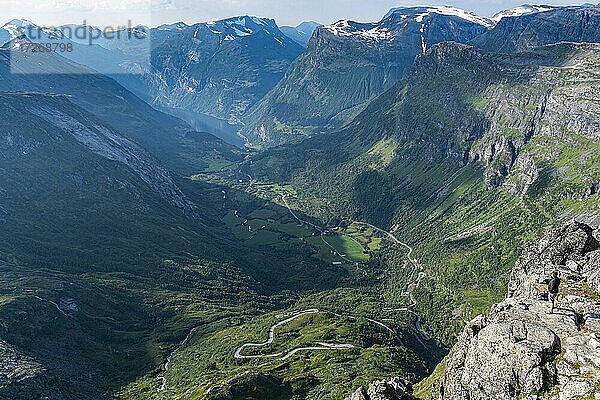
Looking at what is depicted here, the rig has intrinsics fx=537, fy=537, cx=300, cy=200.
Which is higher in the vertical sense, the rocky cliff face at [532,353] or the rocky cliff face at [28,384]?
the rocky cliff face at [532,353]

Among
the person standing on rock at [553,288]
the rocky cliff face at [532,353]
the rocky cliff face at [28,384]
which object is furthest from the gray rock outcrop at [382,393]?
the rocky cliff face at [28,384]

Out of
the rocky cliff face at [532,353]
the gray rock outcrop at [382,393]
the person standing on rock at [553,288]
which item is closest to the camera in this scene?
the rocky cliff face at [532,353]

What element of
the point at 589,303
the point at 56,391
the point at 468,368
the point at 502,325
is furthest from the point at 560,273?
the point at 56,391

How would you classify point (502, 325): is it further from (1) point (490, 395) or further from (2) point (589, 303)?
(2) point (589, 303)

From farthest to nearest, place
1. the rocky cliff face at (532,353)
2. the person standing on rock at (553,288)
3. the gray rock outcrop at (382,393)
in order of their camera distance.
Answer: the person standing on rock at (553,288)
the gray rock outcrop at (382,393)
the rocky cliff face at (532,353)

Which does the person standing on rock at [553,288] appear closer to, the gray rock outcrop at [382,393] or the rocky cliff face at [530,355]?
the rocky cliff face at [530,355]

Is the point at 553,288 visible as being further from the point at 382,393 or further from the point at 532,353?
the point at 382,393

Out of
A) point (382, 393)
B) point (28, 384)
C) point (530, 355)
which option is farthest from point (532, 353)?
point (28, 384)

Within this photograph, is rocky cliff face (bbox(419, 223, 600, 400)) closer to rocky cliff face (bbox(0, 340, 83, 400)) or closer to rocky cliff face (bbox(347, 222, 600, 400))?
rocky cliff face (bbox(347, 222, 600, 400))
